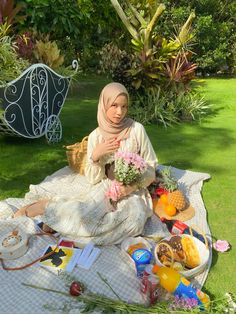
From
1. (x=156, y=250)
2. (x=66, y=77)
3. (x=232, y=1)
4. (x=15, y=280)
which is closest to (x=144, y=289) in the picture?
(x=156, y=250)

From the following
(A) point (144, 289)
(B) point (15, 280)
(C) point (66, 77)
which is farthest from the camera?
(C) point (66, 77)

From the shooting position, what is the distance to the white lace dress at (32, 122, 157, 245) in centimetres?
337

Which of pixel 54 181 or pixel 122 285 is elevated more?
pixel 54 181

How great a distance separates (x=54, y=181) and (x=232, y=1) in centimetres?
1504

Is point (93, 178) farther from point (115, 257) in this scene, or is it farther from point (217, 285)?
point (217, 285)

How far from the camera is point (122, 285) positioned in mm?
2949

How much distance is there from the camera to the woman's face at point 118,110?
140 inches

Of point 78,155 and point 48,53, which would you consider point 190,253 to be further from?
point 48,53

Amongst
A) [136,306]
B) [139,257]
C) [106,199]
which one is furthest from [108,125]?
[136,306]

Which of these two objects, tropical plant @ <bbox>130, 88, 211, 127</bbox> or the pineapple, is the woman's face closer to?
the pineapple

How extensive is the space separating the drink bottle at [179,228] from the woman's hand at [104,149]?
0.97 meters

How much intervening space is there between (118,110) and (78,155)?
55.5 inches

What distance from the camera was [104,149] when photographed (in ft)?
11.9

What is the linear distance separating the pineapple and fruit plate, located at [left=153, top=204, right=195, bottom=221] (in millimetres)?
59
